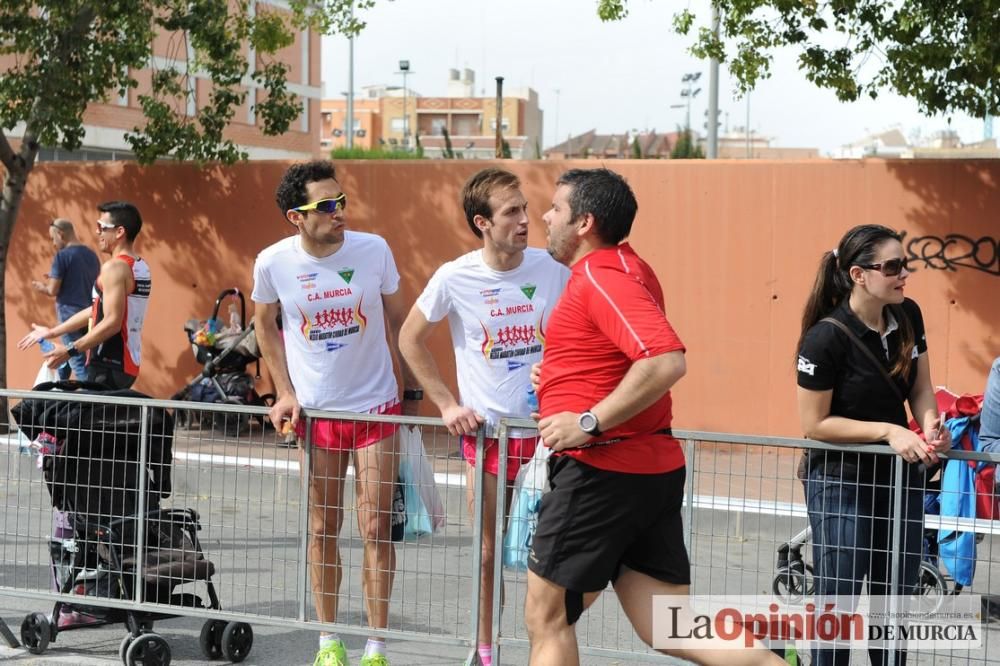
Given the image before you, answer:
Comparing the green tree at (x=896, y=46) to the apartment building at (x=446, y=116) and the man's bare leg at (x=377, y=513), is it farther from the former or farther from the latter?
the apartment building at (x=446, y=116)

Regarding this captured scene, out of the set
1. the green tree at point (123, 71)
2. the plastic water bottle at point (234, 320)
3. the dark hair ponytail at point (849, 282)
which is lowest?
the plastic water bottle at point (234, 320)

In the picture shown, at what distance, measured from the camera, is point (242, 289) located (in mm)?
13508

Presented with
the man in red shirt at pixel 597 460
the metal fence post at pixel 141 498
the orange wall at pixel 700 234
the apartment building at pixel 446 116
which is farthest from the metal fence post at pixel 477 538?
the apartment building at pixel 446 116

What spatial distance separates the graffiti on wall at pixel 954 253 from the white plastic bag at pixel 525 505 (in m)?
7.25

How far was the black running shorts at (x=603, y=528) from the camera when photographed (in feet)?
13.4

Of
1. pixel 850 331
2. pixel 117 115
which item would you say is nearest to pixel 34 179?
pixel 850 331

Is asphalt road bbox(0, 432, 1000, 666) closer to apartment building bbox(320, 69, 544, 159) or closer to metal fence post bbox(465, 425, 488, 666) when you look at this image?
metal fence post bbox(465, 425, 488, 666)

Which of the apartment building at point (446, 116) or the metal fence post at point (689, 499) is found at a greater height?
the apartment building at point (446, 116)

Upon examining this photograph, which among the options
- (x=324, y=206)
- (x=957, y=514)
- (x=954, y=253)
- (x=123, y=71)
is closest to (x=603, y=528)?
(x=324, y=206)

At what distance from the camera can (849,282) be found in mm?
4758

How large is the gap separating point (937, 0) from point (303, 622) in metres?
7.79

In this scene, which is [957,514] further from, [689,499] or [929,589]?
[689,499]

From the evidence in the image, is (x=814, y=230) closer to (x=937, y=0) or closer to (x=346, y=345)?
(x=937, y=0)

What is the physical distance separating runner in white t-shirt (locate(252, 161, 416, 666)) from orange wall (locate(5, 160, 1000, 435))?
22.5ft
